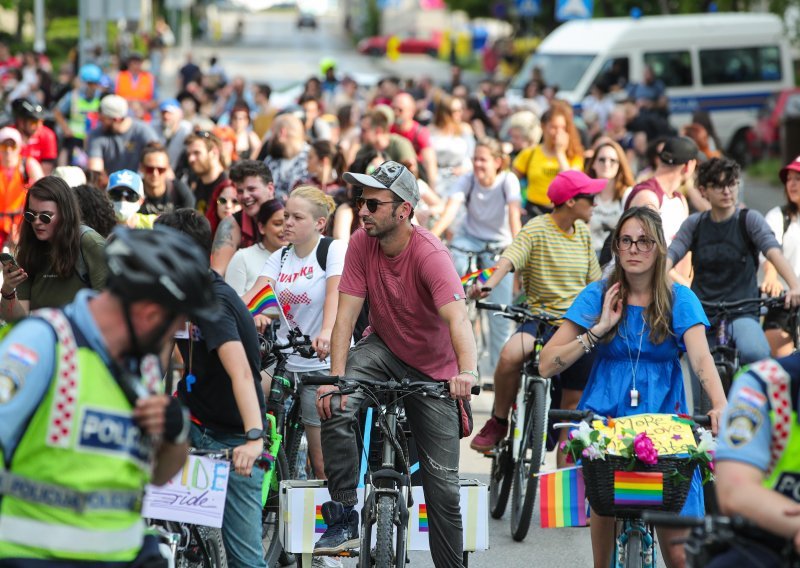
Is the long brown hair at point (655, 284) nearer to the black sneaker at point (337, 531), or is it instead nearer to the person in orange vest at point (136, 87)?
the black sneaker at point (337, 531)

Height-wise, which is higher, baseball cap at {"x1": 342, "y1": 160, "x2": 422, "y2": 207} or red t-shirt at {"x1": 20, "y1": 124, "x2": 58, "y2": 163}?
baseball cap at {"x1": 342, "y1": 160, "x2": 422, "y2": 207}

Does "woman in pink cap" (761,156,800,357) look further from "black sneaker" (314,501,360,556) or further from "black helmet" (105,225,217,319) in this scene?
"black helmet" (105,225,217,319)

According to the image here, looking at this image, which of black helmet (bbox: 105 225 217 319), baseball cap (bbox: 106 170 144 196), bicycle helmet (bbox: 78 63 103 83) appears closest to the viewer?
black helmet (bbox: 105 225 217 319)

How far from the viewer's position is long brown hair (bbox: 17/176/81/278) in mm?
6387

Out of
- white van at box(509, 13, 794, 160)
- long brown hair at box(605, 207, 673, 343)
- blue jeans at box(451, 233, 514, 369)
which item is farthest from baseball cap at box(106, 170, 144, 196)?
white van at box(509, 13, 794, 160)

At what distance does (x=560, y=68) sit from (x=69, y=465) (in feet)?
83.4

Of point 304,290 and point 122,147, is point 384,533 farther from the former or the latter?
point 122,147

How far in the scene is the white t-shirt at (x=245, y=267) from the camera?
800cm

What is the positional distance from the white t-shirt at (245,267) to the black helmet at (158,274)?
176 inches

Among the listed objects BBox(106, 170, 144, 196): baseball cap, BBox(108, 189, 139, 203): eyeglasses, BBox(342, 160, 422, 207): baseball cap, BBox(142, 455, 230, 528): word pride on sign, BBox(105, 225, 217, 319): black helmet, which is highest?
BBox(105, 225, 217, 319): black helmet

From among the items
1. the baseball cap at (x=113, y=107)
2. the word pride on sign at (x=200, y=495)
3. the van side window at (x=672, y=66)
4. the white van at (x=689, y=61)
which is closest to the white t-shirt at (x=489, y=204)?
the baseball cap at (x=113, y=107)

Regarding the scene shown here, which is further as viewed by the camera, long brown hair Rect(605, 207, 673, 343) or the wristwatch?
long brown hair Rect(605, 207, 673, 343)

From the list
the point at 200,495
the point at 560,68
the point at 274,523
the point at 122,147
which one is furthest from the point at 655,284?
the point at 560,68

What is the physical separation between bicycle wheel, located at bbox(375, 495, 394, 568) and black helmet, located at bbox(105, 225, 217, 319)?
2.35 m
